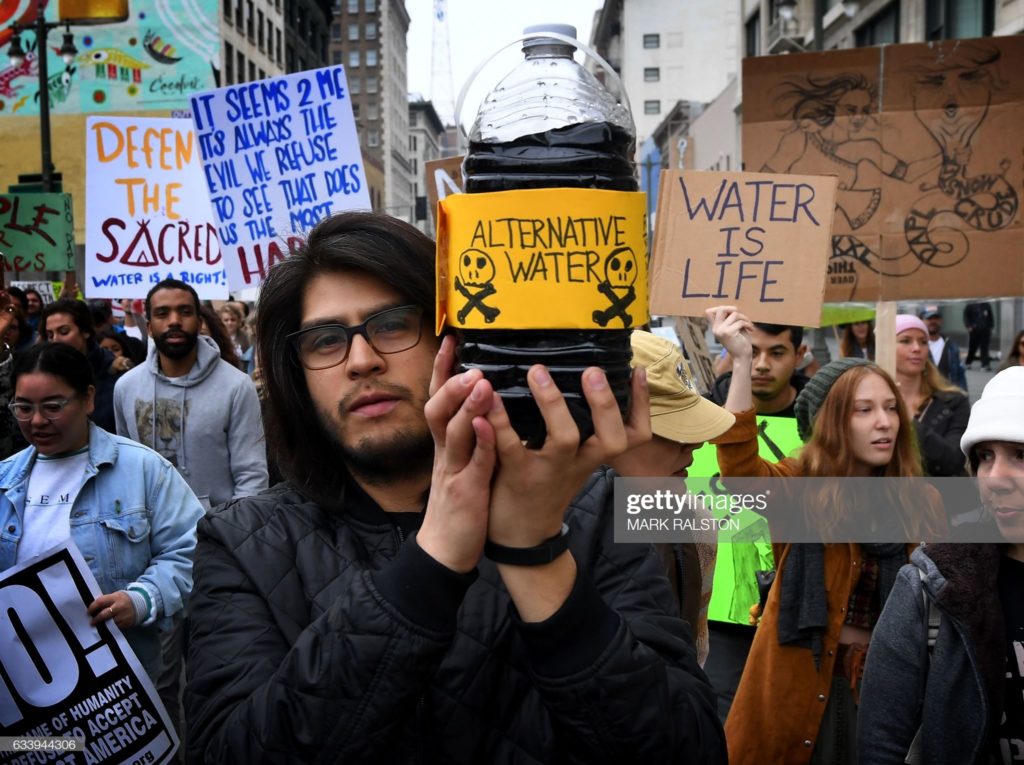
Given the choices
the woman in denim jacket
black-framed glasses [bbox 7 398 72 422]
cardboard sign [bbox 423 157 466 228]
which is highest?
cardboard sign [bbox 423 157 466 228]

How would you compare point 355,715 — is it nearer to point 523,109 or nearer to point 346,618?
point 346,618

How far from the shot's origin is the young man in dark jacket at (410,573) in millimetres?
1565

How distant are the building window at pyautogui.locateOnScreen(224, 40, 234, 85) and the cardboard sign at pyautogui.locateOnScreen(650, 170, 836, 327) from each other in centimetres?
4498

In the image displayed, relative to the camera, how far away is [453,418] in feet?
4.93

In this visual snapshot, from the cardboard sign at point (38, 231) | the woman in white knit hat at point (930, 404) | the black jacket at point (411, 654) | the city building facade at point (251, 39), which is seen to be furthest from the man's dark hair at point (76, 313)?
the city building facade at point (251, 39)

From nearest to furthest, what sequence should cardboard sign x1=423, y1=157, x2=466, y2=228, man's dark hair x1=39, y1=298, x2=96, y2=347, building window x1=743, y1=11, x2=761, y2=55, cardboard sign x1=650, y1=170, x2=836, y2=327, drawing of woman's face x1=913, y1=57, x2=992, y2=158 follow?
cardboard sign x1=650, y1=170, x2=836, y2=327 → drawing of woman's face x1=913, y1=57, x2=992, y2=158 → cardboard sign x1=423, y1=157, x2=466, y2=228 → man's dark hair x1=39, y1=298, x2=96, y2=347 → building window x1=743, y1=11, x2=761, y2=55

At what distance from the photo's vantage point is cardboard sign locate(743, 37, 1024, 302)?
18.9 feet

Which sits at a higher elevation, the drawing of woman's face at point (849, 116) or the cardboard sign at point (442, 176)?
the drawing of woman's face at point (849, 116)

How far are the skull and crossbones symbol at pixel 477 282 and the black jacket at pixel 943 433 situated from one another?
4.34m

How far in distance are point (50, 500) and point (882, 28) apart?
26.9 meters

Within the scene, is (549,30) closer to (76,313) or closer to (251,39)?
(76,313)

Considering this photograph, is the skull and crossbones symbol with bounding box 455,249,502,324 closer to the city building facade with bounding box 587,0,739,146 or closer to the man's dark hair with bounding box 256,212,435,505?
→ the man's dark hair with bounding box 256,212,435,505

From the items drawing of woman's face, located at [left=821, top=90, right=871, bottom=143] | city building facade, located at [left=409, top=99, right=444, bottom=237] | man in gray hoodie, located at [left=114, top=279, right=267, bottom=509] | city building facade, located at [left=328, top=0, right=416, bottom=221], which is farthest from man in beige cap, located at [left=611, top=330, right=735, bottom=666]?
city building facade, located at [left=409, top=99, right=444, bottom=237]

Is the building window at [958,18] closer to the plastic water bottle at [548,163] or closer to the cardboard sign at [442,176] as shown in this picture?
the cardboard sign at [442,176]
